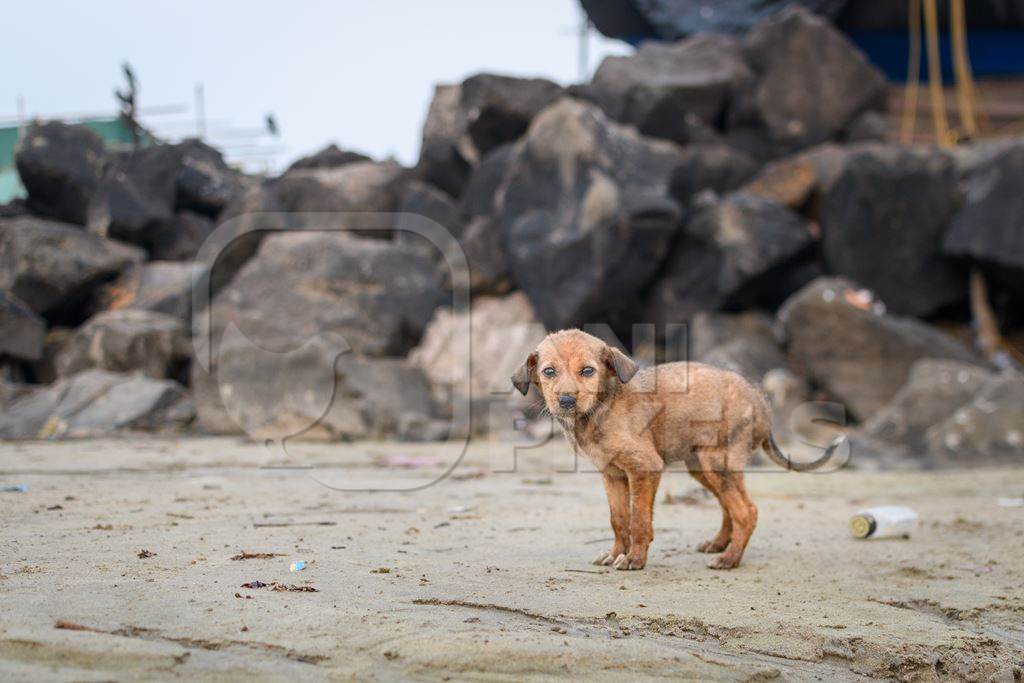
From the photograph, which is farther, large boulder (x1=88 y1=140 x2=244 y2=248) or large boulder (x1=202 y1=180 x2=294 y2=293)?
large boulder (x1=88 y1=140 x2=244 y2=248)

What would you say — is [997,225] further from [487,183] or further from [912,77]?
[912,77]

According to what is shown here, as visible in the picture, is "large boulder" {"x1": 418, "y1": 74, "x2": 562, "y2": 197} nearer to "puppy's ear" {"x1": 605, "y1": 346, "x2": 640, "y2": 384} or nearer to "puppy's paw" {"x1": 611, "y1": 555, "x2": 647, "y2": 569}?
"puppy's ear" {"x1": 605, "y1": 346, "x2": 640, "y2": 384}

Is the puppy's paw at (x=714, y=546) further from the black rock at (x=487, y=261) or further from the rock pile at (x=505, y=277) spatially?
the black rock at (x=487, y=261)

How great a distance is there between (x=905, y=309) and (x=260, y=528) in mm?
11548

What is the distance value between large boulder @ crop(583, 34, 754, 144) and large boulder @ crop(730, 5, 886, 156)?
471 millimetres

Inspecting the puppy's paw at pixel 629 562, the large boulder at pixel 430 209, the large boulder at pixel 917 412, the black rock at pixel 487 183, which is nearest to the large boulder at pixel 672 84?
the black rock at pixel 487 183

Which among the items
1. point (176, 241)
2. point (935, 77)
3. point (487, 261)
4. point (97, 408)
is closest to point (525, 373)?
point (97, 408)

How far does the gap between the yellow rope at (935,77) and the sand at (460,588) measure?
44.4 feet

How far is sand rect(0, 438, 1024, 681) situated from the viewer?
3.63m

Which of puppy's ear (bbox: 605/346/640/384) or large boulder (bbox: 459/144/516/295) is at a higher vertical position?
large boulder (bbox: 459/144/516/295)

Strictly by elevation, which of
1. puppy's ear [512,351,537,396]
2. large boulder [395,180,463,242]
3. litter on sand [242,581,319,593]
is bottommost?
litter on sand [242,581,319,593]

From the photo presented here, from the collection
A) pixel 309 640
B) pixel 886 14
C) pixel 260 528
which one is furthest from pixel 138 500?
pixel 886 14

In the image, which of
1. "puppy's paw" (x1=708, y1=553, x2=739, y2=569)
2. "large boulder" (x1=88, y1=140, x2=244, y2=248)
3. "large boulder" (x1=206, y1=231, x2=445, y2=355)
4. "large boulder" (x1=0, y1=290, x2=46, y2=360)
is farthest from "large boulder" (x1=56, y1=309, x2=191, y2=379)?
"puppy's paw" (x1=708, y1=553, x2=739, y2=569)

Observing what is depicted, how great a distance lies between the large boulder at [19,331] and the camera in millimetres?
13867
